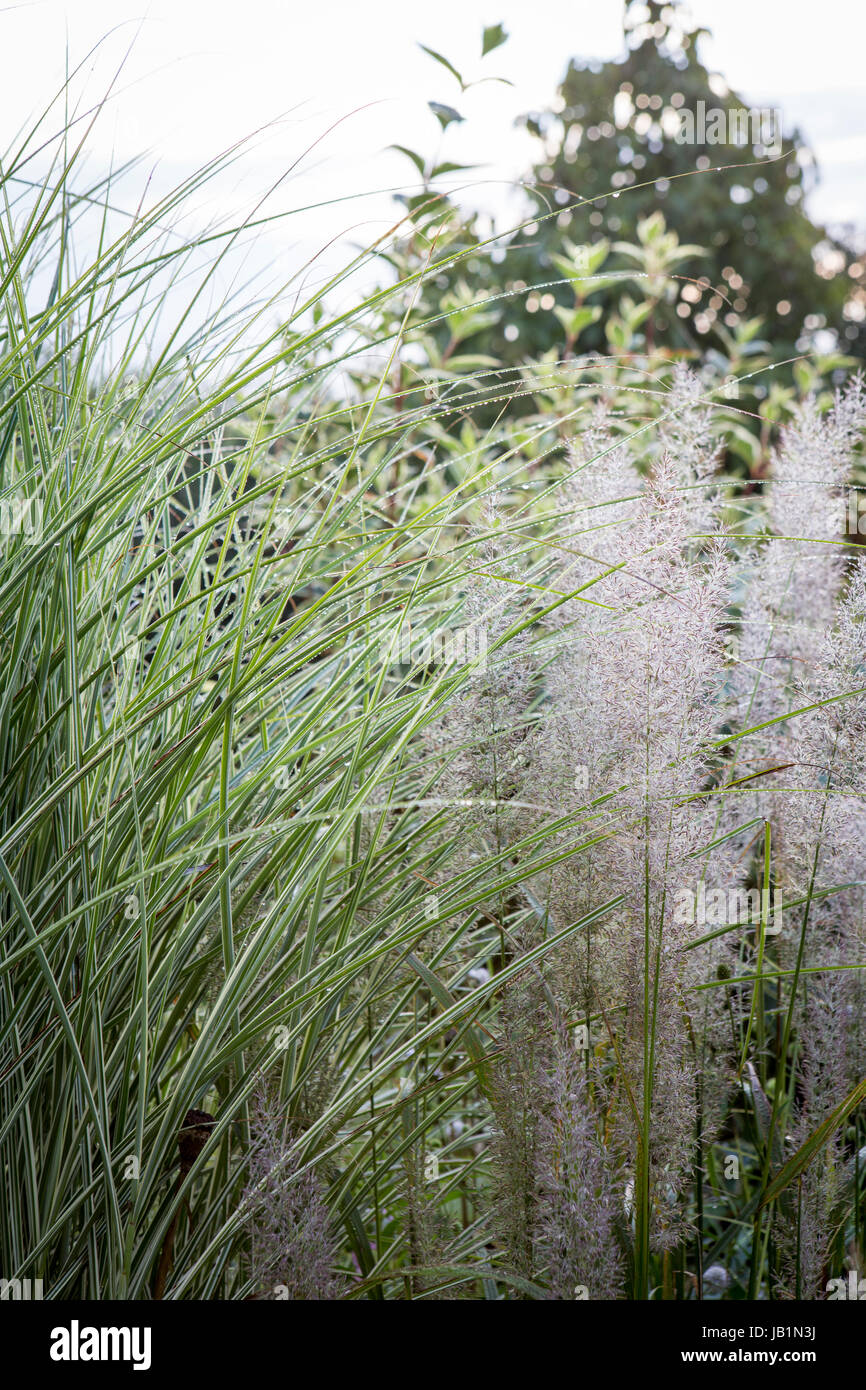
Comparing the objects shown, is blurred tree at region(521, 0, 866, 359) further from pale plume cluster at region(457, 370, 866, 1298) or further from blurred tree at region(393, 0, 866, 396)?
pale plume cluster at region(457, 370, 866, 1298)

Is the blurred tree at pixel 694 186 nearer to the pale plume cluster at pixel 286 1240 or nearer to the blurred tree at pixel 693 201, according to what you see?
the blurred tree at pixel 693 201

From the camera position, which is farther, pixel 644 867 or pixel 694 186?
pixel 694 186

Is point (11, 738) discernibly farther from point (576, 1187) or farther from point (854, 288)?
point (854, 288)

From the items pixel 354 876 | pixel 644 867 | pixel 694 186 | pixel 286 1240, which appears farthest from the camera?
pixel 694 186

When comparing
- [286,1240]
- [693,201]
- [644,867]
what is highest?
[693,201]

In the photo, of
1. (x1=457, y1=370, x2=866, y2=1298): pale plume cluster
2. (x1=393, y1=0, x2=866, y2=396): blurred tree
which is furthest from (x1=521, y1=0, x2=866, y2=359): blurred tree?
(x1=457, y1=370, x2=866, y2=1298): pale plume cluster

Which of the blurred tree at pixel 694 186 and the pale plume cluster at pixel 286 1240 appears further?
the blurred tree at pixel 694 186

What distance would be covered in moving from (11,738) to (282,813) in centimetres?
27

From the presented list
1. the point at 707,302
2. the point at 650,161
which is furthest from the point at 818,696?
the point at 650,161

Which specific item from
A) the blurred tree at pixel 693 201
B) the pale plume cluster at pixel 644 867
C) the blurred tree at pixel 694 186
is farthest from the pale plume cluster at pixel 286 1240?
the blurred tree at pixel 694 186

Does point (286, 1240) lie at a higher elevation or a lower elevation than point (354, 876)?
lower

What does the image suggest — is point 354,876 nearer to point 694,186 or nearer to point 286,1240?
point 286,1240

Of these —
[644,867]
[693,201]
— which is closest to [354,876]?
[644,867]
